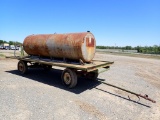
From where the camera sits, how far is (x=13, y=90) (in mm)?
7641

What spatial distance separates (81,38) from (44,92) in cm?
323

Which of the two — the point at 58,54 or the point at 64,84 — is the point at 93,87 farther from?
the point at 58,54

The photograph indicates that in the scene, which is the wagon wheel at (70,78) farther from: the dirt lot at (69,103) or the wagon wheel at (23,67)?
the wagon wheel at (23,67)

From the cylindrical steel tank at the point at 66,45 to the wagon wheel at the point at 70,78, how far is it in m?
0.92

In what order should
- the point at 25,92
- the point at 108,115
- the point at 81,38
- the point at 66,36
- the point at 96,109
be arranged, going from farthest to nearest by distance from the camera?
the point at 66,36, the point at 81,38, the point at 25,92, the point at 96,109, the point at 108,115

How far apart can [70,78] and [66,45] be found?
6.03 feet

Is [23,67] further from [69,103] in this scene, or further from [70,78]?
[69,103]

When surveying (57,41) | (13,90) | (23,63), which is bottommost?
(13,90)

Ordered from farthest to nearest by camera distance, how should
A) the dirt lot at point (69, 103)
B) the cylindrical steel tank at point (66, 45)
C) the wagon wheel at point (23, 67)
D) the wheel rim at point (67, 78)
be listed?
the wagon wheel at point (23, 67) → the cylindrical steel tank at point (66, 45) → the wheel rim at point (67, 78) → the dirt lot at point (69, 103)

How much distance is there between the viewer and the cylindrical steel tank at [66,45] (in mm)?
8711

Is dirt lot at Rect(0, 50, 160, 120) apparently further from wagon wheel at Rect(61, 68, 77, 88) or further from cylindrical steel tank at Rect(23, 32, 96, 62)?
cylindrical steel tank at Rect(23, 32, 96, 62)

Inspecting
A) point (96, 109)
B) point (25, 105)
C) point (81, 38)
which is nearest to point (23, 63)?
point (81, 38)

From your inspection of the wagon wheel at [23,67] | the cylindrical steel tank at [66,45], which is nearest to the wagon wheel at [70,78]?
the cylindrical steel tank at [66,45]

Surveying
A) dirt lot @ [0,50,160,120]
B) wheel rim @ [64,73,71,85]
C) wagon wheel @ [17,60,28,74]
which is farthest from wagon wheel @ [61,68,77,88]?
wagon wheel @ [17,60,28,74]
